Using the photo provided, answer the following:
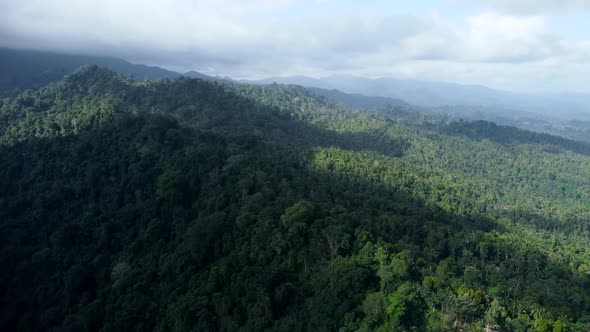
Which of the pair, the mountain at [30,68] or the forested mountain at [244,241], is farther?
the mountain at [30,68]

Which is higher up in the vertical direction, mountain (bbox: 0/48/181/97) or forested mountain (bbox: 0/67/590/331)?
mountain (bbox: 0/48/181/97)

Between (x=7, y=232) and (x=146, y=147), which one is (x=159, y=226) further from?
(x=7, y=232)

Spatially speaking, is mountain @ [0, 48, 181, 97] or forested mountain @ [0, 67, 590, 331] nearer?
forested mountain @ [0, 67, 590, 331]

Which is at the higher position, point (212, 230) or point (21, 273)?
point (212, 230)

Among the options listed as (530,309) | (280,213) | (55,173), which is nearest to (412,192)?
(280,213)

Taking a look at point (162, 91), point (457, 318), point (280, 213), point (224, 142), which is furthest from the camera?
point (162, 91)

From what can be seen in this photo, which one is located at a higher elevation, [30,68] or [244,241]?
[30,68]

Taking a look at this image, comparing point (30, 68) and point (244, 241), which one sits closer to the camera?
point (244, 241)

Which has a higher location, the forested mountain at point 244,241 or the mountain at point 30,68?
the mountain at point 30,68
